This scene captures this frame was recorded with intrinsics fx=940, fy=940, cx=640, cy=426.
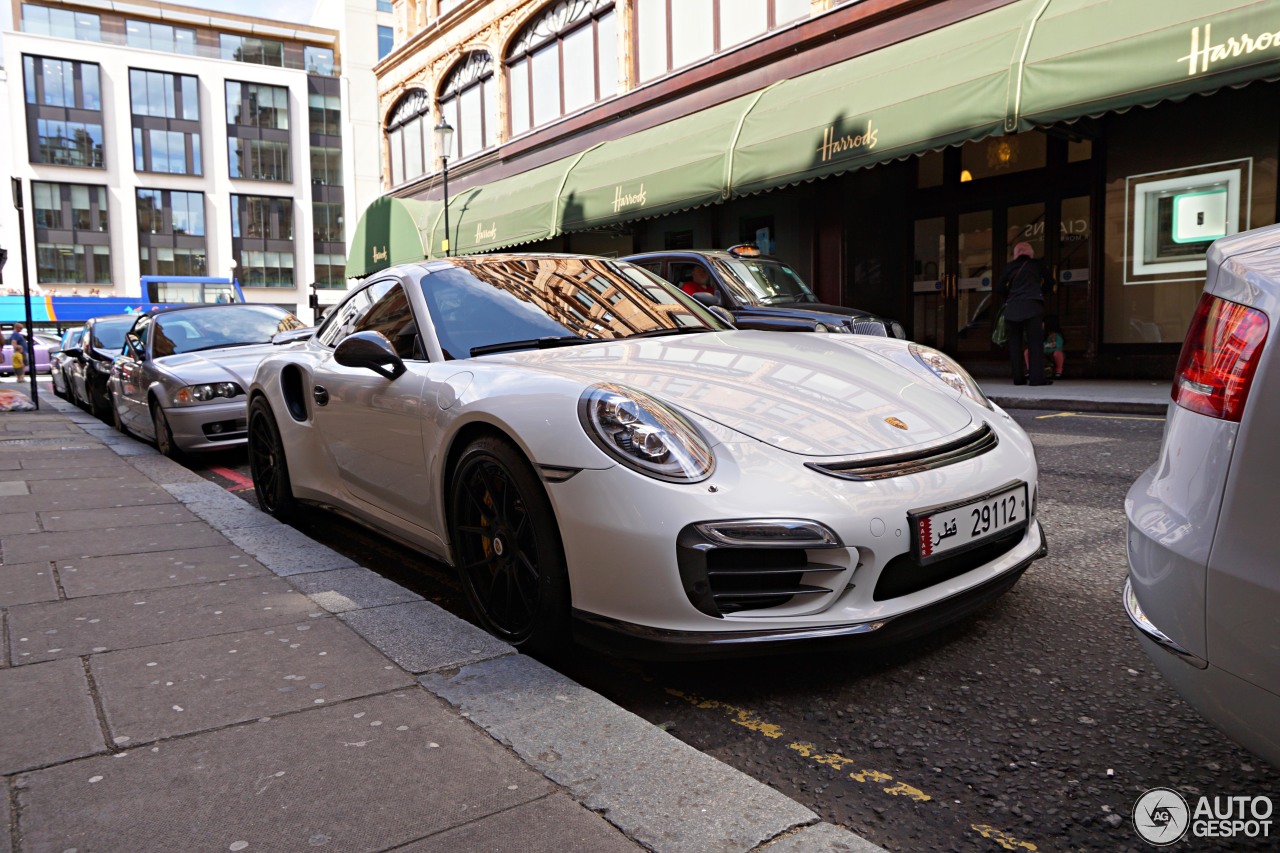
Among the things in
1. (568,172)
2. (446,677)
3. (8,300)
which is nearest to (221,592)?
(446,677)

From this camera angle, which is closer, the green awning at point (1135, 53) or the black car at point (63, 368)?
the green awning at point (1135, 53)

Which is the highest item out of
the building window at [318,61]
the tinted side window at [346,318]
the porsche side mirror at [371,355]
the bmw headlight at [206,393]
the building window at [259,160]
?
the building window at [318,61]

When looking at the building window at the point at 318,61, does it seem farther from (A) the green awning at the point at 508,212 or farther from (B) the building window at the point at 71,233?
(A) the green awning at the point at 508,212

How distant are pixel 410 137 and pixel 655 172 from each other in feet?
50.0

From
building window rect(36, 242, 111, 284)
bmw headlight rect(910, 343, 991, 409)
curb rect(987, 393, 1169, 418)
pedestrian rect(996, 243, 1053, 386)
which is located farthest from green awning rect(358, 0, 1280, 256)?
building window rect(36, 242, 111, 284)

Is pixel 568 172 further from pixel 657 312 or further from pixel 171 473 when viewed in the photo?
pixel 657 312

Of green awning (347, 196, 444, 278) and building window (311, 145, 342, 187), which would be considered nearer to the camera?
green awning (347, 196, 444, 278)

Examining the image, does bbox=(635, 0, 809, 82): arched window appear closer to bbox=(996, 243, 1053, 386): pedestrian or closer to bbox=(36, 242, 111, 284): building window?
bbox=(996, 243, 1053, 386): pedestrian

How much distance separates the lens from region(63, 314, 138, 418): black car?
11.8 m

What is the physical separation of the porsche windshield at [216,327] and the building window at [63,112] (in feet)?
192

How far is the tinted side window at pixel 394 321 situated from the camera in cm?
377

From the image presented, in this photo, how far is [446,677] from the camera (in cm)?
265

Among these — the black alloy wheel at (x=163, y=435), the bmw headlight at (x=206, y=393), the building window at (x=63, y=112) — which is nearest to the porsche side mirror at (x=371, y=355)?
the bmw headlight at (x=206, y=393)

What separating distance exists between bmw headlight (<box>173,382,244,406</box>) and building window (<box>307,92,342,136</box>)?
62357 millimetres
